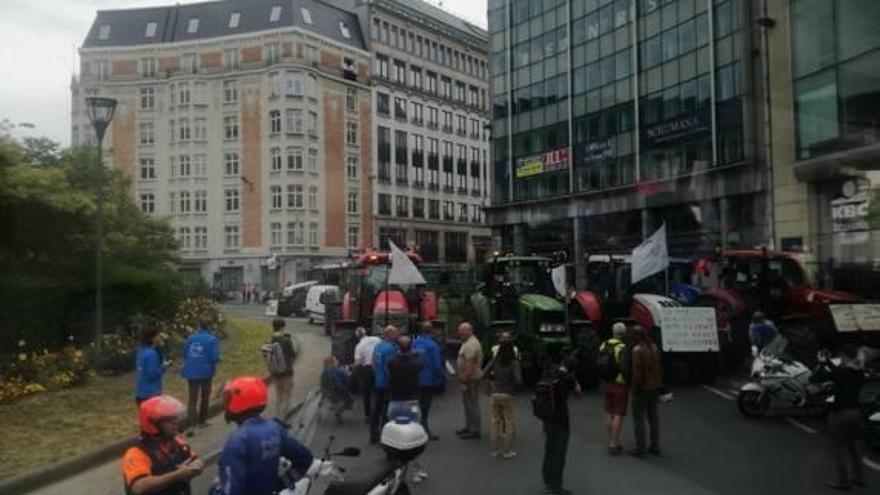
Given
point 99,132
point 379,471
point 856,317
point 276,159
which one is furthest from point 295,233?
point 379,471

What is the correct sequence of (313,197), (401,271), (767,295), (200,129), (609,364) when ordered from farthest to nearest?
(313,197) < (200,129) < (767,295) < (401,271) < (609,364)

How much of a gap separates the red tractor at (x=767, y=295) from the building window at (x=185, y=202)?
13564 mm

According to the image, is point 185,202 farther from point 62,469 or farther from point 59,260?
point 62,469

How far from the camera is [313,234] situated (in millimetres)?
30078

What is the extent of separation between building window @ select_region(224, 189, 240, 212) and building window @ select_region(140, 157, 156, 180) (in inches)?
85.8

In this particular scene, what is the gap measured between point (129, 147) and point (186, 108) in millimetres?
1803

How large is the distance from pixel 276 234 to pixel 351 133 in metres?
5.37

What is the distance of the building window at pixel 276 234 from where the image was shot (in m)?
27.9

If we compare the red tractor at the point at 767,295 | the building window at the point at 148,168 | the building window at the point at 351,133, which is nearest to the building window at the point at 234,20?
the building window at the point at 148,168

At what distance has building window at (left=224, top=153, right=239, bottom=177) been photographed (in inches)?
985

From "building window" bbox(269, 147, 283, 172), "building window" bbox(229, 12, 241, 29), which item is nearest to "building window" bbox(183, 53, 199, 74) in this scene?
"building window" bbox(229, 12, 241, 29)

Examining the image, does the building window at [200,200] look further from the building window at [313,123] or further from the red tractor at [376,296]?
the red tractor at [376,296]

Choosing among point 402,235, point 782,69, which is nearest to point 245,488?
point 782,69

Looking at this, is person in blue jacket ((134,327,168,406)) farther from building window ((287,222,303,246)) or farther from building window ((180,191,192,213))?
building window ((287,222,303,246))
